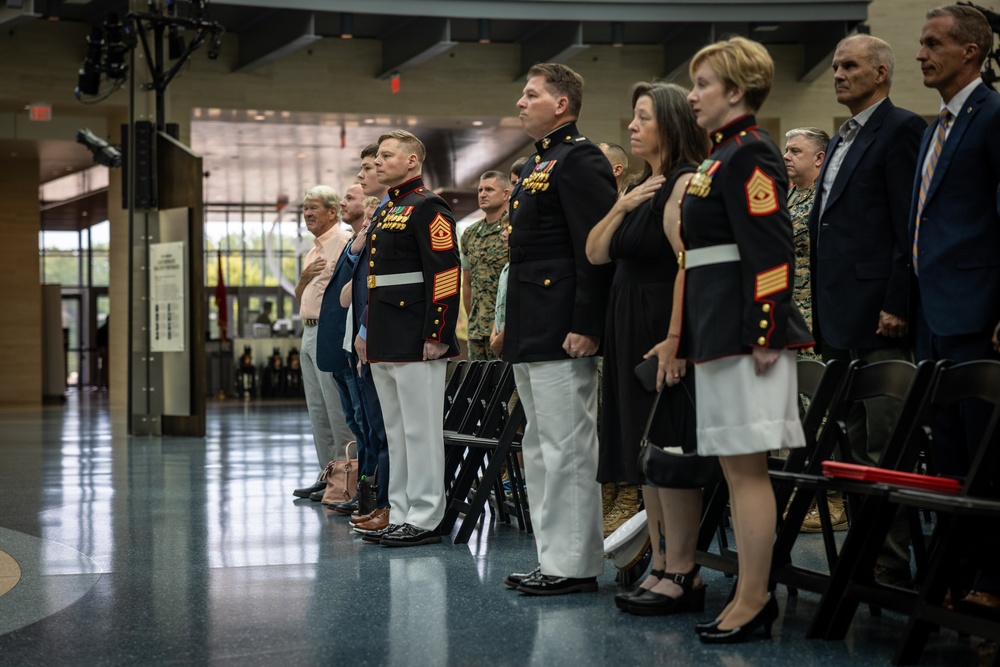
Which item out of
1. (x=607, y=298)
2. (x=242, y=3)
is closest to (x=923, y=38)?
(x=607, y=298)

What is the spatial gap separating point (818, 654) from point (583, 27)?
44.6 feet

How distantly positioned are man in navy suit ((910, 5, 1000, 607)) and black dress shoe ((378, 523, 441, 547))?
7.12ft

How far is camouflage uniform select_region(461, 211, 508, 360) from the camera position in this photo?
22.1 feet

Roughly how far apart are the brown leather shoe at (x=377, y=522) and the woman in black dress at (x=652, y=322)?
187 centimetres

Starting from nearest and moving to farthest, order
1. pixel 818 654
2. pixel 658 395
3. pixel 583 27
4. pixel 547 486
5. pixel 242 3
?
1. pixel 818 654
2. pixel 658 395
3. pixel 547 486
4. pixel 242 3
5. pixel 583 27

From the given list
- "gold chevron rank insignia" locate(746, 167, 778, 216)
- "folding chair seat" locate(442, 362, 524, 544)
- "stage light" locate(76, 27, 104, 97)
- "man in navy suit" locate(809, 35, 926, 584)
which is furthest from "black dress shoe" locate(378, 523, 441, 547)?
"stage light" locate(76, 27, 104, 97)

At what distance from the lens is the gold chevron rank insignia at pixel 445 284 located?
15.1 feet

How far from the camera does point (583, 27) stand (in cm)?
1552

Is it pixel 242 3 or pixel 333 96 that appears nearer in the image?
pixel 242 3

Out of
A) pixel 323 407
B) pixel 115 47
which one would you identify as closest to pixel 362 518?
pixel 323 407

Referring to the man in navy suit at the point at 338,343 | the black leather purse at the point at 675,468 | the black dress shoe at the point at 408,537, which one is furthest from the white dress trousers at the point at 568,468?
the man in navy suit at the point at 338,343

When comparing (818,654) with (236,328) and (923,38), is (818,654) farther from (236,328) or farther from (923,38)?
(236,328)

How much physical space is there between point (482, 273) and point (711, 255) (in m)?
4.01

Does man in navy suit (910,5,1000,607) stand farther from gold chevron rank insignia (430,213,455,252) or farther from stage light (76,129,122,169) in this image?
stage light (76,129,122,169)
